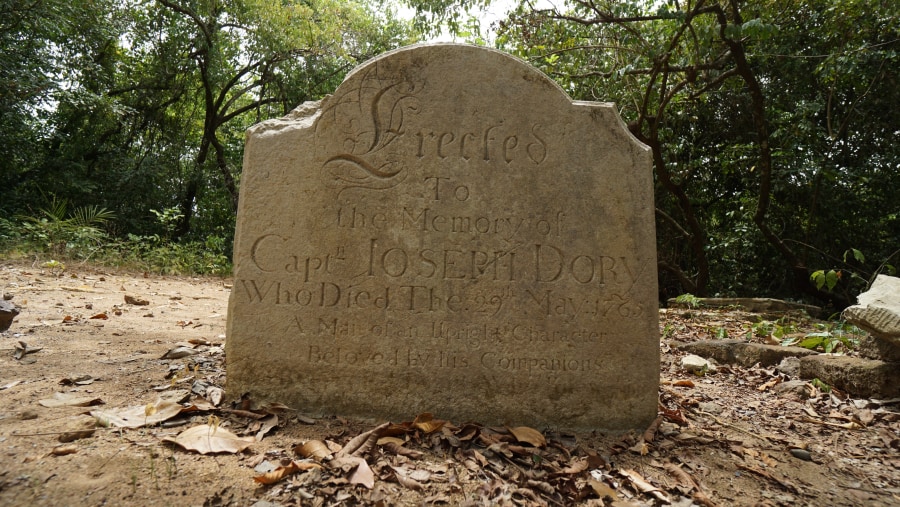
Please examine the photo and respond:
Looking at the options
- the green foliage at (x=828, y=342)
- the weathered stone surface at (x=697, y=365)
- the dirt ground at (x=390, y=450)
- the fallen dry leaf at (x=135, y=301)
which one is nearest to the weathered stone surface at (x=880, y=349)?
the dirt ground at (x=390, y=450)

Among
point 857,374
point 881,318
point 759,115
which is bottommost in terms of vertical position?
point 857,374

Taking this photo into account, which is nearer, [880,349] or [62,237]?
[880,349]

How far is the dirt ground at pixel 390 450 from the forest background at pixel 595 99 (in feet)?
8.74

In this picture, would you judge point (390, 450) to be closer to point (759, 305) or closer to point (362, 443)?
point (362, 443)

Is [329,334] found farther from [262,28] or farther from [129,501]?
[262,28]

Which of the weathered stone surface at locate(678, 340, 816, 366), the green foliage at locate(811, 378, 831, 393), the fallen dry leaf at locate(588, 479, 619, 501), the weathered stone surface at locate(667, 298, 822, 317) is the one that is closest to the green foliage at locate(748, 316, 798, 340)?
the weathered stone surface at locate(678, 340, 816, 366)

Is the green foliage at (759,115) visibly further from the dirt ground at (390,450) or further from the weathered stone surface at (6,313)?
the weathered stone surface at (6,313)

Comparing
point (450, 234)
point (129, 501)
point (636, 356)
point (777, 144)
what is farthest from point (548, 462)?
point (777, 144)

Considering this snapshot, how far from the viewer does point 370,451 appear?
2.17 m

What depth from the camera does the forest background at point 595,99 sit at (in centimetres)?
686

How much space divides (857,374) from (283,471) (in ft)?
10.7

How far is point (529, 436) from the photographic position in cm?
241

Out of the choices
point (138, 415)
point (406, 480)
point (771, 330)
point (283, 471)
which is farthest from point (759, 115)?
point (138, 415)

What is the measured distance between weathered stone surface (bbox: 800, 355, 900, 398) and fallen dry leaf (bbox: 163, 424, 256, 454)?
3.37 meters
